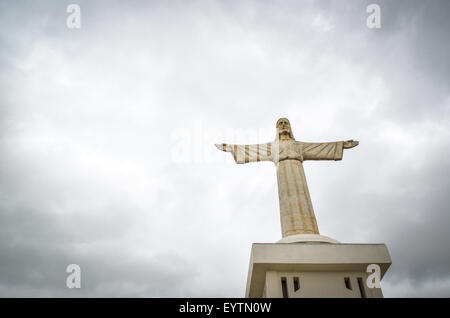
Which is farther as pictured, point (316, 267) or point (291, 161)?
point (291, 161)

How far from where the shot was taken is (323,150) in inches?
536

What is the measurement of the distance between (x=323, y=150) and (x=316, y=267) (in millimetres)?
5779

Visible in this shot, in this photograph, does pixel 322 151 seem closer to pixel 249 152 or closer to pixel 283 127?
pixel 283 127

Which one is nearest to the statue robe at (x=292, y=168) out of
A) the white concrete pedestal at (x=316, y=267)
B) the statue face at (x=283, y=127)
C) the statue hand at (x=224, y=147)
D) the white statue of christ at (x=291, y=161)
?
the white statue of christ at (x=291, y=161)

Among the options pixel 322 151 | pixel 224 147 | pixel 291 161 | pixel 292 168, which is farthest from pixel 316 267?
pixel 224 147

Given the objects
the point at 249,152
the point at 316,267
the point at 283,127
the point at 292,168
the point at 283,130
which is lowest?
the point at 316,267

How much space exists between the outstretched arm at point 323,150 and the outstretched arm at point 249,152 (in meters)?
1.51

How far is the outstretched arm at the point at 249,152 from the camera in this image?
13.5 m
